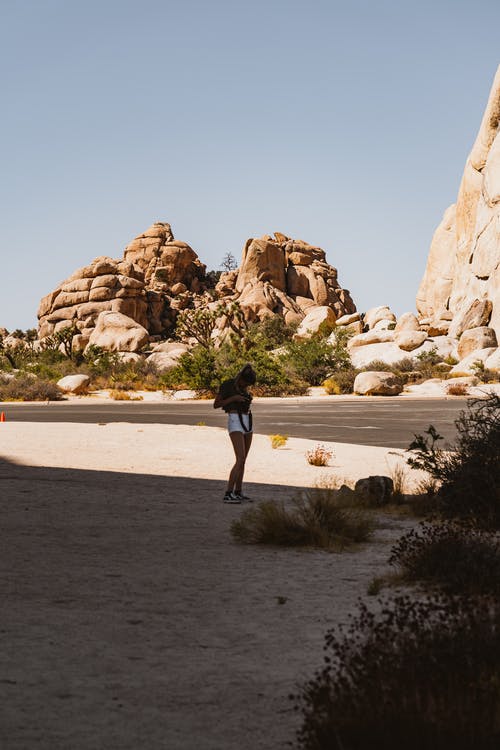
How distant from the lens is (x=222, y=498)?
11.8 m

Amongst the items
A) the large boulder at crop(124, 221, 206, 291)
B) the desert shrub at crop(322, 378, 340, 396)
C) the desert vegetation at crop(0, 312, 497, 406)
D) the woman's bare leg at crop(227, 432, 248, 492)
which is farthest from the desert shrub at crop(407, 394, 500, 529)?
the large boulder at crop(124, 221, 206, 291)

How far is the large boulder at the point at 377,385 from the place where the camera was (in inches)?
1794

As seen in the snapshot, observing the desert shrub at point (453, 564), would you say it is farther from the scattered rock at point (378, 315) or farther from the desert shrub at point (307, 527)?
the scattered rock at point (378, 315)

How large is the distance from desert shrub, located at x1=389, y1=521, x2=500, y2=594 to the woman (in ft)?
13.6

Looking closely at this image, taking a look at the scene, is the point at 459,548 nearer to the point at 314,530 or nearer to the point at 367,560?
the point at 367,560

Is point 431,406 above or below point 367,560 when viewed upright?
above

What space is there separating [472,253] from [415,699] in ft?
221

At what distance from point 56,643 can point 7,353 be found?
69264 mm

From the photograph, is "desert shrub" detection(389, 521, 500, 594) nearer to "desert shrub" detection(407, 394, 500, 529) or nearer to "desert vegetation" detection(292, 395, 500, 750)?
"desert vegetation" detection(292, 395, 500, 750)

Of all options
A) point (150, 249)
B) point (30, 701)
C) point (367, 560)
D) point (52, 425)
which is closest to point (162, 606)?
point (30, 701)

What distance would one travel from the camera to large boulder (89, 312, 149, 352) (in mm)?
83000

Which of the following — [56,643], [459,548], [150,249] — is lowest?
[56,643]

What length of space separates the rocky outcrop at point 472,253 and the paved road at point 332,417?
2215cm

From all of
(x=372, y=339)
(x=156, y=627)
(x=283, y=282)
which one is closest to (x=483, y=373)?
(x=372, y=339)
